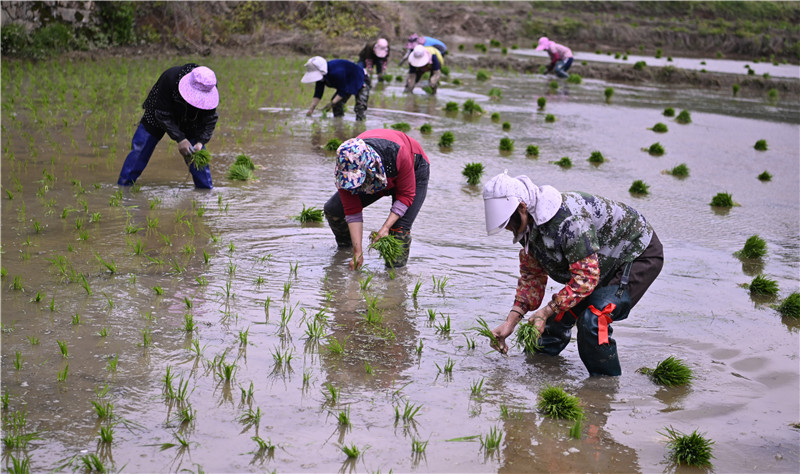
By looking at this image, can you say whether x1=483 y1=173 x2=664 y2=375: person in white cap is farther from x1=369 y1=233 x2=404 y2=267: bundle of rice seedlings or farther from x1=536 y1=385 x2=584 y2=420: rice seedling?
x1=369 y1=233 x2=404 y2=267: bundle of rice seedlings

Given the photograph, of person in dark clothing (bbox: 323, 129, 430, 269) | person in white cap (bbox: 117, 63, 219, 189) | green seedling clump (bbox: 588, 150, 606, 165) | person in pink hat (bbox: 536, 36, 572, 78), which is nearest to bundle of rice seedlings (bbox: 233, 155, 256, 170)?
Answer: person in white cap (bbox: 117, 63, 219, 189)

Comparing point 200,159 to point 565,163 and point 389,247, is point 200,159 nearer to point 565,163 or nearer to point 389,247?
point 389,247

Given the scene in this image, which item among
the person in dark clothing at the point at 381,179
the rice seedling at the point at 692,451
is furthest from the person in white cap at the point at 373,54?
the rice seedling at the point at 692,451

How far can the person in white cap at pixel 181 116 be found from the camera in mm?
6719

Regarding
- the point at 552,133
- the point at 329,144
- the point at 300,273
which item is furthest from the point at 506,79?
the point at 300,273

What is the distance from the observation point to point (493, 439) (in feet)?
10.8

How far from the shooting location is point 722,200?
27.9ft

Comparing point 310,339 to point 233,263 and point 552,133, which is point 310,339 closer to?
point 233,263

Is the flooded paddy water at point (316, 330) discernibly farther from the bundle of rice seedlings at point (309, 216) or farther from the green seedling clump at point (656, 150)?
the green seedling clump at point (656, 150)

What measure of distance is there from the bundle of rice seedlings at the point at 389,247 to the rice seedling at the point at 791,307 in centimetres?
275

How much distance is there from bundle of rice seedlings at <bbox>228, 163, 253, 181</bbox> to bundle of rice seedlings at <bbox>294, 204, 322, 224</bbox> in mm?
1476

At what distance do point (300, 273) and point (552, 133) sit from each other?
324 inches

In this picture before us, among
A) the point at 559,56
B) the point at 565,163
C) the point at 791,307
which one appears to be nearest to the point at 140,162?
the point at 565,163

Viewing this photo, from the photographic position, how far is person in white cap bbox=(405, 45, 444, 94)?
1541cm
